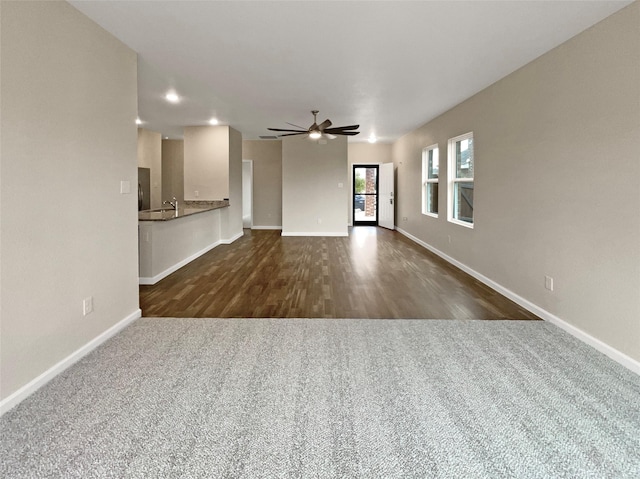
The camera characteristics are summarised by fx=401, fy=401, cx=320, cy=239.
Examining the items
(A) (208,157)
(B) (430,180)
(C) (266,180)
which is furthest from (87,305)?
(C) (266,180)

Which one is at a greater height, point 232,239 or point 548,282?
point 232,239

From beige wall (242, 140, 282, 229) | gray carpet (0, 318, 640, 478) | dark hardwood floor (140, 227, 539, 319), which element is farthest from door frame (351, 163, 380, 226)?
gray carpet (0, 318, 640, 478)

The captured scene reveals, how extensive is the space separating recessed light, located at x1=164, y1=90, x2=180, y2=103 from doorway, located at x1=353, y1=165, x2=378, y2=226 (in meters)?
7.00

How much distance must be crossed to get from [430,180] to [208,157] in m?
4.45

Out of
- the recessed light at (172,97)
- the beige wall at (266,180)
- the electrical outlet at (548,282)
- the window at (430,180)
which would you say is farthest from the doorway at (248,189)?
the electrical outlet at (548,282)

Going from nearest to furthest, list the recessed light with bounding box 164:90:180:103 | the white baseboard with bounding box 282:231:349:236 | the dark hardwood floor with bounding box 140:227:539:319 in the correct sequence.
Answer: the dark hardwood floor with bounding box 140:227:539:319 → the recessed light with bounding box 164:90:180:103 → the white baseboard with bounding box 282:231:349:236

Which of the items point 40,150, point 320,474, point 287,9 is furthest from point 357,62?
point 320,474

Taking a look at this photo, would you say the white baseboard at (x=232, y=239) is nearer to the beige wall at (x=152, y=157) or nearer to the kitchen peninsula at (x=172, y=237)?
the kitchen peninsula at (x=172, y=237)

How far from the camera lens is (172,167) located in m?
10.5

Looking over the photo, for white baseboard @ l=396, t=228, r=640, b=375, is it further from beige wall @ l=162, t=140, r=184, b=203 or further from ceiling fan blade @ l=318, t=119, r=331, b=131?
beige wall @ l=162, t=140, r=184, b=203

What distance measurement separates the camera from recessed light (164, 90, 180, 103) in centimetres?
528

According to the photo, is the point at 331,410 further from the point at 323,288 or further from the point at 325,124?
the point at 325,124

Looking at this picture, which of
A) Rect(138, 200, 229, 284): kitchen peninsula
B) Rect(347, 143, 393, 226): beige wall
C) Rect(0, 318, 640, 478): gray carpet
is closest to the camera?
Rect(0, 318, 640, 478): gray carpet

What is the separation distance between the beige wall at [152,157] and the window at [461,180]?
6520 millimetres
